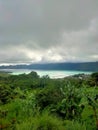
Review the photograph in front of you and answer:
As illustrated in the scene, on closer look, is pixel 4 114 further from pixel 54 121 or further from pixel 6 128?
pixel 54 121

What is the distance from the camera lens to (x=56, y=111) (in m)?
12.0

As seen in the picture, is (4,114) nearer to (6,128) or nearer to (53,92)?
(6,128)

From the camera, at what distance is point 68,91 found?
1157 centimetres

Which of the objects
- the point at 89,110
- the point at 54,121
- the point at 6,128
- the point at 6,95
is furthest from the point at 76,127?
the point at 6,95

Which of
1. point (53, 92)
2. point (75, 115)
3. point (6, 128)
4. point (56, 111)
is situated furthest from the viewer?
point (53, 92)

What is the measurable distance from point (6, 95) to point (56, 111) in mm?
11731

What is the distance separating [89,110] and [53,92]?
15.6 ft

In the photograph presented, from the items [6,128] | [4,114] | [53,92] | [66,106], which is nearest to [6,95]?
[53,92]

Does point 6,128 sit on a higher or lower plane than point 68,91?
lower

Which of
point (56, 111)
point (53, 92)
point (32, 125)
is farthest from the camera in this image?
point (53, 92)

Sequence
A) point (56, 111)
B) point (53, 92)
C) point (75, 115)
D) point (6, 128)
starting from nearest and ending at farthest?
point (6, 128) → point (75, 115) → point (56, 111) → point (53, 92)

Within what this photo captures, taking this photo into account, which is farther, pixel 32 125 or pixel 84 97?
pixel 84 97

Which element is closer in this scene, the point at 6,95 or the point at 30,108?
the point at 30,108

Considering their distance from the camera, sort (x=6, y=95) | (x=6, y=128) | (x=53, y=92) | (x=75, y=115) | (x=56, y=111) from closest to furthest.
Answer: (x=6, y=128) → (x=75, y=115) → (x=56, y=111) → (x=53, y=92) → (x=6, y=95)
